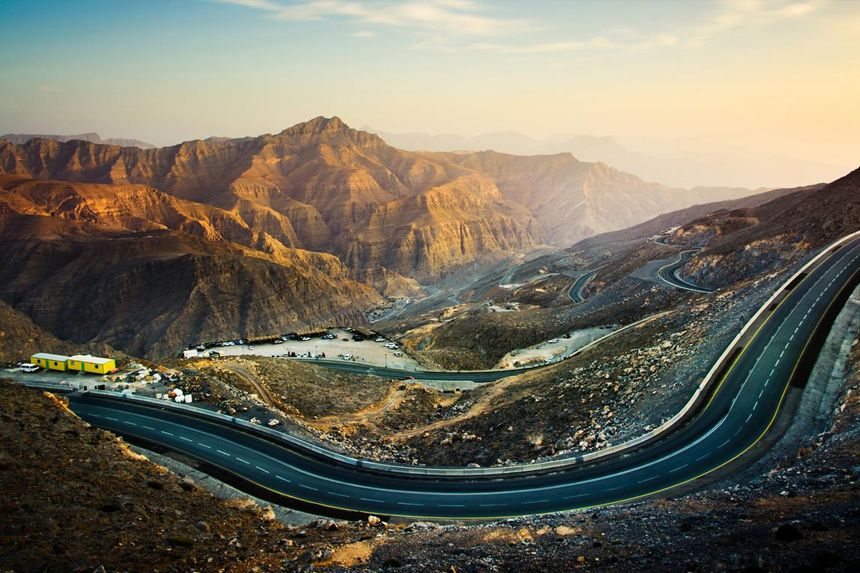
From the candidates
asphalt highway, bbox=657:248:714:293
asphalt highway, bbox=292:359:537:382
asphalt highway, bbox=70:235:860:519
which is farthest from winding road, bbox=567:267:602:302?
asphalt highway, bbox=70:235:860:519

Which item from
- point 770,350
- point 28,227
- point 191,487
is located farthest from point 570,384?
point 28,227

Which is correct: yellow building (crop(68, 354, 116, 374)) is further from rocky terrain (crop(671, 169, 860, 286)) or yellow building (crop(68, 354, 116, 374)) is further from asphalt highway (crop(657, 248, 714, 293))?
rocky terrain (crop(671, 169, 860, 286))

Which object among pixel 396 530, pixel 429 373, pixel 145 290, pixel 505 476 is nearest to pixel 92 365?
pixel 396 530

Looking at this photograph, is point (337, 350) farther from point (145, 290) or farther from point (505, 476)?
point (145, 290)

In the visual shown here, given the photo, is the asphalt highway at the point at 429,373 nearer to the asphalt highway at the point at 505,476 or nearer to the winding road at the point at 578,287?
the asphalt highway at the point at 505,476

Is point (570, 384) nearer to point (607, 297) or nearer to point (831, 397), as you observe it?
point (831, 397)
